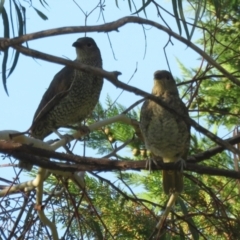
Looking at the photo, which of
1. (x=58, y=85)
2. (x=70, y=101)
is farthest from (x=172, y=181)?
(x=58, y=85)

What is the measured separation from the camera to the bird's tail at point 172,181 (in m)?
3.84

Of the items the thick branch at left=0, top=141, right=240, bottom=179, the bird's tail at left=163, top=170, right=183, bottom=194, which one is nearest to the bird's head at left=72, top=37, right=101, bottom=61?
the bird's tail at left=163, top=170, right=183, bottom=194

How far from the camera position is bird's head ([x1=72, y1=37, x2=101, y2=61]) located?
5.03 m

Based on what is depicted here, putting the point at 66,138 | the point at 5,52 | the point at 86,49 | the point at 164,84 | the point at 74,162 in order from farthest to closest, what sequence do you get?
the point at 86,49 → the point at 164,84 → the point at 66,138 → the point at 5,52 → the point at 74,162

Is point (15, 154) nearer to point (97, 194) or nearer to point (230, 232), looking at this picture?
point (230, 232)

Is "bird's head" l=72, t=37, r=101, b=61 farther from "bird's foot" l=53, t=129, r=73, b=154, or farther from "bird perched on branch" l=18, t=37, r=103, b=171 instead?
"bird's foot" l=53, t=129, r=73, b=154

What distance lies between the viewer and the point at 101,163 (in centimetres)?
255

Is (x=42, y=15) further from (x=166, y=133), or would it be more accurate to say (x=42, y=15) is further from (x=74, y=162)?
(x=166, y=133)

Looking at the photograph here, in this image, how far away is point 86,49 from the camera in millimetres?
5051

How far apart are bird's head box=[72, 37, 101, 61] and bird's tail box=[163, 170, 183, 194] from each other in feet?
4.39

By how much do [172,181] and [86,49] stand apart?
1.46 m

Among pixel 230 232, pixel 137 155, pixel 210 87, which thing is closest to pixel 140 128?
pixel 137 155

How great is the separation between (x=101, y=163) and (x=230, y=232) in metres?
0.75

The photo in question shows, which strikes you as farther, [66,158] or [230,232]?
[230,232]
